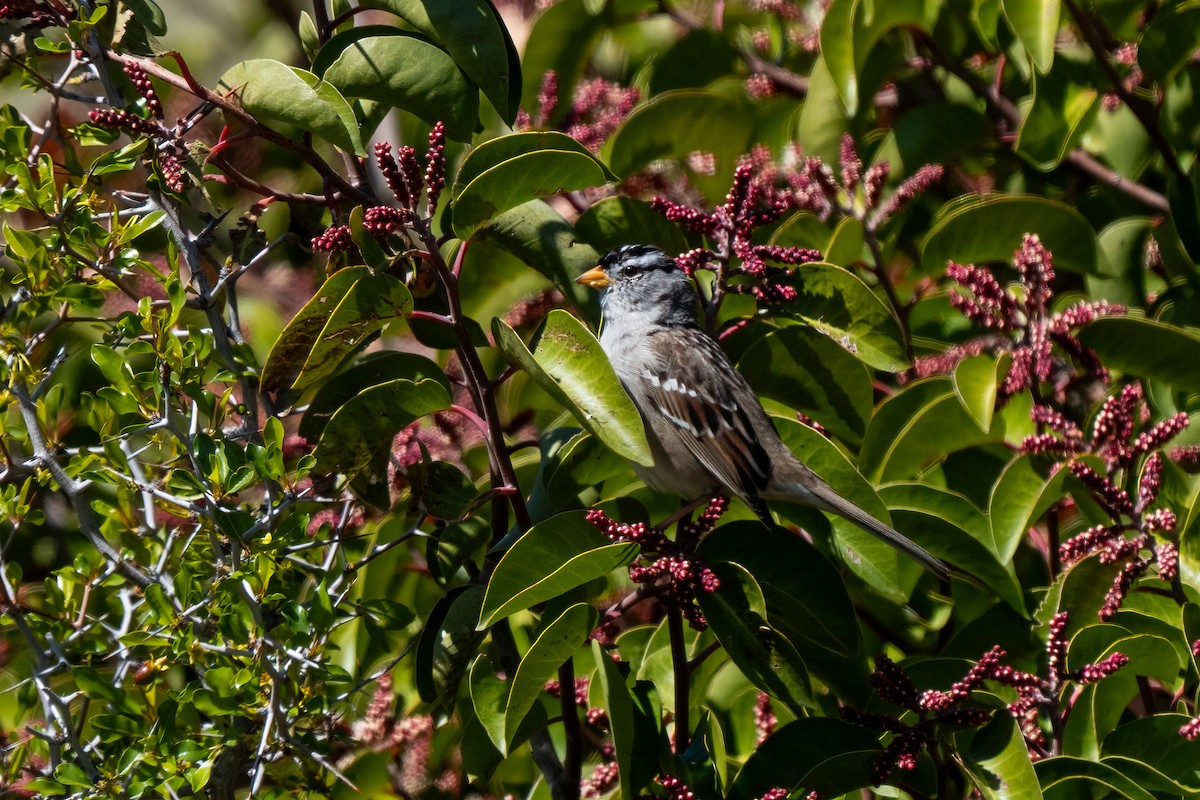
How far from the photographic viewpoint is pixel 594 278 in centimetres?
279

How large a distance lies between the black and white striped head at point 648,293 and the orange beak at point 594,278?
0.30 metres

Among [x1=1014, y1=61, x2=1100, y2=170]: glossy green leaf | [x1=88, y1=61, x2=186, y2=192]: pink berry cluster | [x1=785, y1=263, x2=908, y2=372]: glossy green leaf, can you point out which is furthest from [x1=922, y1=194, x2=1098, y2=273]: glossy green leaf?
[x1=88, y1=61, x2=186, y2=192]: pink berry cluster

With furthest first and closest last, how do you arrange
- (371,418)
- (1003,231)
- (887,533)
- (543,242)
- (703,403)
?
(703,403) → (1003,231) → (887,533) → (543,242) → (371,418)

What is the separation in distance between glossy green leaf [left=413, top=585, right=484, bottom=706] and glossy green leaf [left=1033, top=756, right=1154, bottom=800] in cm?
105

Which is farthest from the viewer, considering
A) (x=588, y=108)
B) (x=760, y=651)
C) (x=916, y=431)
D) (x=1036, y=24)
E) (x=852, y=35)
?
(x=588, y=108)

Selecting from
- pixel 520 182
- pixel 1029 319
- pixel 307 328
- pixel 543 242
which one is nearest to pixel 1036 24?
pixel 1029 319

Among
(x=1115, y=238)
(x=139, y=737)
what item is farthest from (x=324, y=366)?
(x=1115, y=238)

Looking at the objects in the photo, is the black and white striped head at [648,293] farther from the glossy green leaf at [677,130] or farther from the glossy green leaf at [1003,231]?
the glossy green leaf at [1003,231]

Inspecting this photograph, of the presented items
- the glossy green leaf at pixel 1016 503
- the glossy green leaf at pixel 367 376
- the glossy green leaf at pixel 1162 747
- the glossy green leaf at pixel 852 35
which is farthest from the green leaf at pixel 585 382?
the glossy green leaf at pixel 852 35

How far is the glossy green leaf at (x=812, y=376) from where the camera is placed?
2.42m

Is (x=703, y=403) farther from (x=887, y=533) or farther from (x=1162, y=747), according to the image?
(x=1162, y=747)

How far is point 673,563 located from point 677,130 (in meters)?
1.44

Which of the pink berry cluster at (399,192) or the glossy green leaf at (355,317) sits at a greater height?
the pink berry cluster at (399,192)

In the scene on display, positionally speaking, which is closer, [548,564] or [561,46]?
[548,564]
